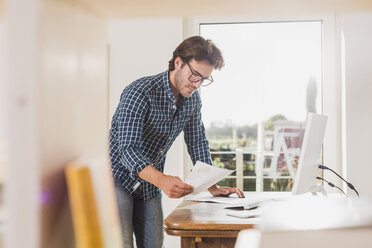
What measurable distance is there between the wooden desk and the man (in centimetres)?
14

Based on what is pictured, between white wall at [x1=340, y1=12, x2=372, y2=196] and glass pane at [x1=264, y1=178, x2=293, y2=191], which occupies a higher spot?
white wall at [x1=340, y1=12, x2=372, y2=196]

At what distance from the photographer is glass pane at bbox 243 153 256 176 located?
3404 mm

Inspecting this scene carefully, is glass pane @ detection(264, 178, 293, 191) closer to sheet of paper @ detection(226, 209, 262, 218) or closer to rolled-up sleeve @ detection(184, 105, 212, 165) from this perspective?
rolled-up sleeve @ detection(184, 105, 212, 165)

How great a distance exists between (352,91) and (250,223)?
6.24ft

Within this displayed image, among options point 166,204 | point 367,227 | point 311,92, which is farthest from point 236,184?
point 367,227

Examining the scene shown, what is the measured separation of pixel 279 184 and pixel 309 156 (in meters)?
1.48

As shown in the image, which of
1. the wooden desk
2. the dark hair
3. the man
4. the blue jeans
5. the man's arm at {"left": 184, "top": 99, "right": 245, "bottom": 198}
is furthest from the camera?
the man's arm at {"left": 184, "top": 99, "right": 245, "bottom": 198}

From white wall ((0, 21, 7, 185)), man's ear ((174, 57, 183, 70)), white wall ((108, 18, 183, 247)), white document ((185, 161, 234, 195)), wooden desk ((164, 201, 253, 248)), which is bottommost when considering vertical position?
wooden desk ((164, 201, 253, 248))

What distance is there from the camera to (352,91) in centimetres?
311

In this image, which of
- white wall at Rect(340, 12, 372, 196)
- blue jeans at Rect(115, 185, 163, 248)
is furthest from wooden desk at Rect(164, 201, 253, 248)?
white wall at Rect(340, 12, 372, 196)

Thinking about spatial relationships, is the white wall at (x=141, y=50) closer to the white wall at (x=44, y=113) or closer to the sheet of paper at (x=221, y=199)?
the sheet of paper at (x=221, y=199)

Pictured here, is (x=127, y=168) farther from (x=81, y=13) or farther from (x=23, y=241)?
(x=23, y=241)

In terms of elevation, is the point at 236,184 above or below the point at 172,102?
below

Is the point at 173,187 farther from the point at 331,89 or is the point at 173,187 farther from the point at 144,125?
the point at 331,89
